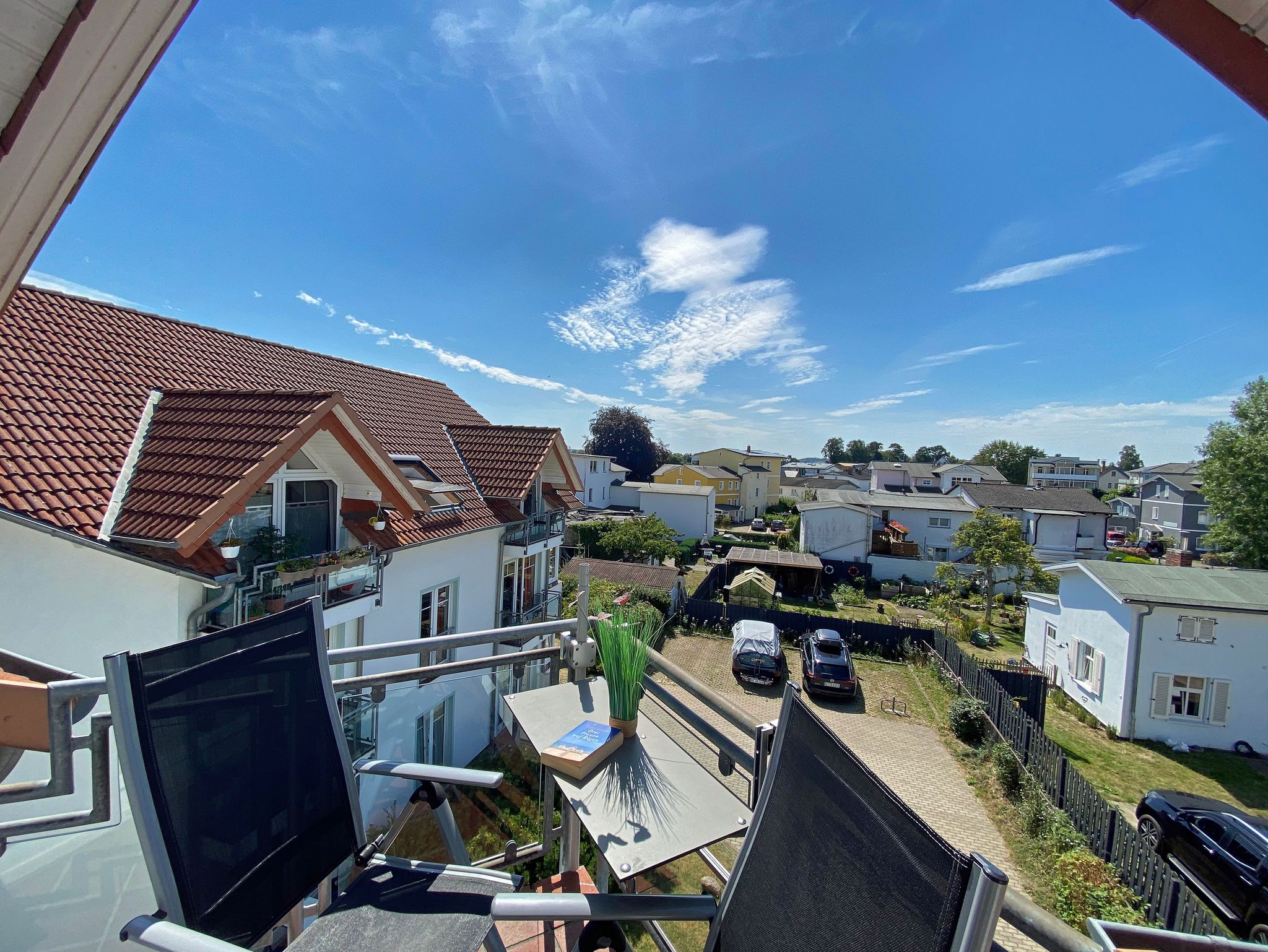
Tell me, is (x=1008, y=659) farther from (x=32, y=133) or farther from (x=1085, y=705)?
(x=32, y=133)

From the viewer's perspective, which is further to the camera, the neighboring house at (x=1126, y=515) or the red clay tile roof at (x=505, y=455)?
the neighboring house at (x=1126, y=515)

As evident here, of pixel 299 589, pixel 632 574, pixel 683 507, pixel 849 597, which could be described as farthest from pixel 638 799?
pixel 683 507

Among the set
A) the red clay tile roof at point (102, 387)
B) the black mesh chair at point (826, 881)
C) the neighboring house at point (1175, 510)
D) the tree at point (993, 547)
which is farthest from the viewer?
the neighboring house at point (1175, 510)

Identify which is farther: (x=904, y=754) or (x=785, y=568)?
(x=785, y=568)

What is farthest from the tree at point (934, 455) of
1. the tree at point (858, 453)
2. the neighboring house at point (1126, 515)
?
the neighboring house at point (1126, 515)

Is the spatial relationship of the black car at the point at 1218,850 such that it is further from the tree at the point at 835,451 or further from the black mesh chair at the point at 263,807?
the tree at the point at 835,451

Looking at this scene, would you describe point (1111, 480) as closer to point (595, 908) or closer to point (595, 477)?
point (595, 477)
